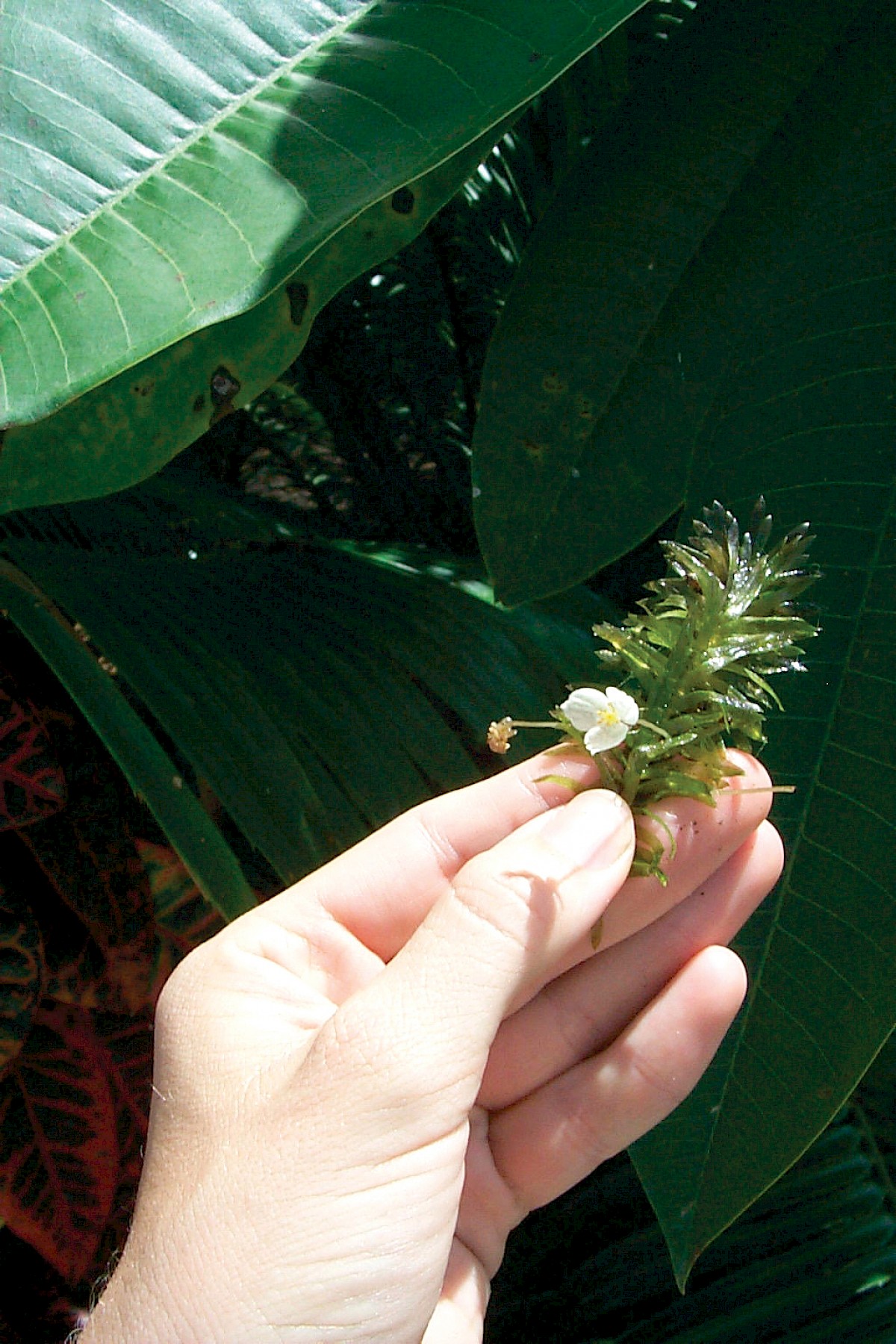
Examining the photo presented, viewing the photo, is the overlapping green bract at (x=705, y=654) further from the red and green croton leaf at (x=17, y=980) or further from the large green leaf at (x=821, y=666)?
the red and green croton leaf at (x=17, y=980)

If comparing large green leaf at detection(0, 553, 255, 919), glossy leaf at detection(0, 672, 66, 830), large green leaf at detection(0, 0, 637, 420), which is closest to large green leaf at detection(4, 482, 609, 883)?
large green leaf at detection(0, 553, 255, 919)

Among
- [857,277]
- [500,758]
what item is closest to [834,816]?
[500,758]

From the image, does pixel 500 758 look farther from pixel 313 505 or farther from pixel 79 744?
pixel 313 505

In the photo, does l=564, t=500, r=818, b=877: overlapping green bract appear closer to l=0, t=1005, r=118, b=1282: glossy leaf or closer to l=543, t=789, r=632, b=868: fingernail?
l=543, t=789, r=632, b=868: fingernail

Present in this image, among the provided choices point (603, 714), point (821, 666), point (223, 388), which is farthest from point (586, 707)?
point (223, 388)

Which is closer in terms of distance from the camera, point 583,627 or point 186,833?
point 186,833

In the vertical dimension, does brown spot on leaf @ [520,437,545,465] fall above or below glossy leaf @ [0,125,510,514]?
below

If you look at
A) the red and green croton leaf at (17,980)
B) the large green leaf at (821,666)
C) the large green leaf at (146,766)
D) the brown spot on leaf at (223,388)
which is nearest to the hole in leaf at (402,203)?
the brown spot on leaf at (223,388)
